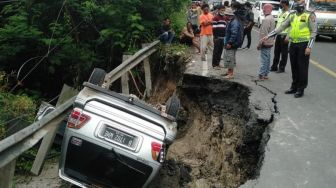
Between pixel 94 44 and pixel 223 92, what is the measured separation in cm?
396

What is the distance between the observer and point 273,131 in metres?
7.06

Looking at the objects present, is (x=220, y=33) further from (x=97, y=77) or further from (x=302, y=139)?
(x=97, y=77)

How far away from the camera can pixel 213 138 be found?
8.67 m

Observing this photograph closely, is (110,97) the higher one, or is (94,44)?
(110,97)

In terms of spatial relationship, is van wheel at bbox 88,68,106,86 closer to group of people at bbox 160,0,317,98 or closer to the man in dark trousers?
group of people at bbox 160,0,317,98

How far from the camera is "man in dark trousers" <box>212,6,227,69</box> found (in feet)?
36.9

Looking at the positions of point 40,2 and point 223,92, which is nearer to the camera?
point 223,92

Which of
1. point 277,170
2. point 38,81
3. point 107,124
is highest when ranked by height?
point 107,124

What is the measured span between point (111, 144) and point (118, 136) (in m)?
0.13

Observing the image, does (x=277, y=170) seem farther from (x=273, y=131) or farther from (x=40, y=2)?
(x=40, y=2)

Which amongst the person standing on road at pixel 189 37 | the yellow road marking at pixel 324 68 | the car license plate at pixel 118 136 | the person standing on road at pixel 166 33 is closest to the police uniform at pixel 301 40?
the yellow road marking at pixel 324 68

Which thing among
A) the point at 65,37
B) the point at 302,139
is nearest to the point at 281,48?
the point at 302,139

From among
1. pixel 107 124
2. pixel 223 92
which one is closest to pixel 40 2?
pixel 223 92

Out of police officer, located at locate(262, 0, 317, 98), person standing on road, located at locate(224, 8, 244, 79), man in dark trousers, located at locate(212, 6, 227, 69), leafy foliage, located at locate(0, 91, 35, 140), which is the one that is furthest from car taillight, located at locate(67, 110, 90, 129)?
man in dark trousers, located at locate(212, 6, 227, 69)
